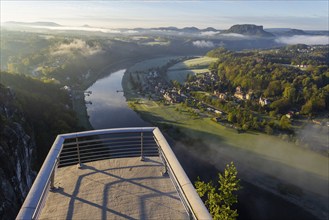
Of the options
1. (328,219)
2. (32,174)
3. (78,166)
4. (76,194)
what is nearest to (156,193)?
(76,194)

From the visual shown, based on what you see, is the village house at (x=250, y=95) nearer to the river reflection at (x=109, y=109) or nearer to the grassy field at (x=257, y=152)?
the grassy field at (x=257, y=152)

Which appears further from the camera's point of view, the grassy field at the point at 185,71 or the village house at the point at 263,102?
the grassy field at the point at 185,71

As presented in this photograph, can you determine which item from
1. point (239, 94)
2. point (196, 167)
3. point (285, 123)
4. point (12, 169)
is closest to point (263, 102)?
point (239, 94)

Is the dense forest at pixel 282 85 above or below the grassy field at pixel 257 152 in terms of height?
above

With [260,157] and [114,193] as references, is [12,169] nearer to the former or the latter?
[114,193]

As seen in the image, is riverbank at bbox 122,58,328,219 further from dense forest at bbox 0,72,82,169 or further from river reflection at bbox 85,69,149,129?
dense forest at bbox 0,72,82,169

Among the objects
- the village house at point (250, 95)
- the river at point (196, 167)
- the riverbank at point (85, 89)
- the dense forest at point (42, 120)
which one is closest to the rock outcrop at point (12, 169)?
the dense forest at point (42, 120)
